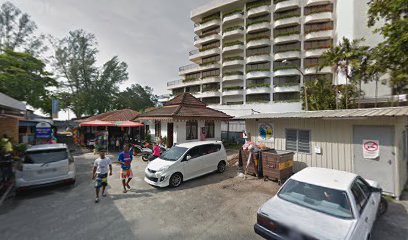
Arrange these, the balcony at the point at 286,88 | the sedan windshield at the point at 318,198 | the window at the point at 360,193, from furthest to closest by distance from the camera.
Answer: the balcony at the point at 286,88, the window at the point at 360,193, the sedan windshield at the point at 318,198

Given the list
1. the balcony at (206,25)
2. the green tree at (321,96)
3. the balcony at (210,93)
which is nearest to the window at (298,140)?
the green tree at (321,96)

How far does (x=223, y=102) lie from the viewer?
113ft

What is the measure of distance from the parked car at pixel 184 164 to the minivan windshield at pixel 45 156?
3277 mm

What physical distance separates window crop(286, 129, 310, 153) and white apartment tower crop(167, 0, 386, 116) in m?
18.0

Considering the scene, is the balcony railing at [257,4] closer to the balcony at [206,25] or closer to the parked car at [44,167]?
the balcony at [206,25]

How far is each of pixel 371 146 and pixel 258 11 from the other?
32.1 meters

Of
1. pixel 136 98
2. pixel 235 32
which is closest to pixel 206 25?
pixel 235 32

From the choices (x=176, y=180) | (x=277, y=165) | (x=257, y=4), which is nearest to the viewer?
(x=176, y=180)

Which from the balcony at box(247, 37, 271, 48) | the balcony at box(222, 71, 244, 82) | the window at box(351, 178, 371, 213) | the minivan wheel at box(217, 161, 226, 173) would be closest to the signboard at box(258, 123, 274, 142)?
the minivan wheel at box(217, 161, 226, 173)

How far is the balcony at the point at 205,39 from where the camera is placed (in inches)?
1384

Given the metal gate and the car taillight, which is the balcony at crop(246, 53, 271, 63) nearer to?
the metal gate

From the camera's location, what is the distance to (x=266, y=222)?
144 inches

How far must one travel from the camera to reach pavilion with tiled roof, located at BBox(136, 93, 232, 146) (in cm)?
1470

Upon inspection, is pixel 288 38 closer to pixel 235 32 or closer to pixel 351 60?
pixel 235 32
